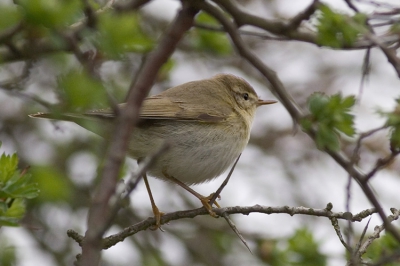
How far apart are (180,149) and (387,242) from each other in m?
1.86

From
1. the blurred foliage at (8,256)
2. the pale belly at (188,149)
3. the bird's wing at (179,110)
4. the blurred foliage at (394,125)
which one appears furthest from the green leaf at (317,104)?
the blurred foliage at (8,256)

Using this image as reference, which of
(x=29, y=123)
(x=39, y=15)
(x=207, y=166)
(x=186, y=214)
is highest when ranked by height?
(x=29, y=123)

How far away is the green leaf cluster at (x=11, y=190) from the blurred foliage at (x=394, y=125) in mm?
1784

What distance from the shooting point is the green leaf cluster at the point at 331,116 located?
2928mm

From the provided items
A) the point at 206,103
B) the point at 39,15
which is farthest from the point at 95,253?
the point at 206,103

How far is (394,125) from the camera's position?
3.01 meters

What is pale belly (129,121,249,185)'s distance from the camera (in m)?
4.95

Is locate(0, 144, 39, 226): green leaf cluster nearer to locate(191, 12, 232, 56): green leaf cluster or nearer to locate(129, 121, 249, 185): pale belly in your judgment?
locate(129, 121, 249, 185): pale belly

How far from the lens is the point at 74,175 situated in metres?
6.54

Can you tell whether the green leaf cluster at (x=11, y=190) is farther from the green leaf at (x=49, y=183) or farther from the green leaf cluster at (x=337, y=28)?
the green leaf at (x=49, y=183)

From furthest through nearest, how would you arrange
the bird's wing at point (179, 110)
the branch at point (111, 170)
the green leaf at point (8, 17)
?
the bird's wing at point (179, 110)
the green leaf at point (8, 17)
the branch at point (111, 170)

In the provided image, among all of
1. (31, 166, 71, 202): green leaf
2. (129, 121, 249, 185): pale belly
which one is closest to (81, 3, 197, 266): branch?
(129, 121, 249, 185): pale belly

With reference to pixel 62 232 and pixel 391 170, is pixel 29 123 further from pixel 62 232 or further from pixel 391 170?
pixel 391 170

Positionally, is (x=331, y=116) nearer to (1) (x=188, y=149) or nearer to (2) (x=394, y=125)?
(2) (x=394, y=125)
